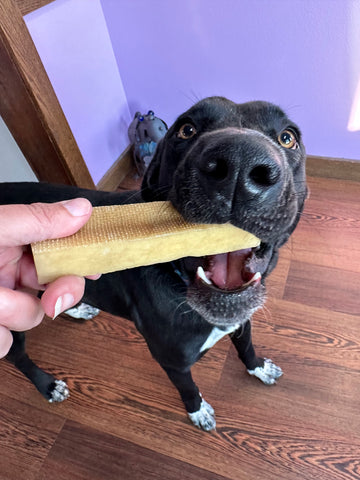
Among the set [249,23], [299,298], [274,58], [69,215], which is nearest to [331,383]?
[299,298]

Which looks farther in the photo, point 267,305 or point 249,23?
point 249,23

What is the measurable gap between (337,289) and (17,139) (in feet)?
7.21

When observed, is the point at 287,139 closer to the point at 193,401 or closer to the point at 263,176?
the point at 263,176

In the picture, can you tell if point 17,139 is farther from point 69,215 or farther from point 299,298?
point 299,298

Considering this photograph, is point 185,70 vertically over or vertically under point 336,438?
over

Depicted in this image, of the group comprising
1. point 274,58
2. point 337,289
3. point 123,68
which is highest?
point 123,68

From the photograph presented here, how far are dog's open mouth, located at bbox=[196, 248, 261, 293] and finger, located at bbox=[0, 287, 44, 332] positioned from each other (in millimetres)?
499

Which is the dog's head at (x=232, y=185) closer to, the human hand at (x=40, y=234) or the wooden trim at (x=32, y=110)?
the human hand at (x=40, y=234)

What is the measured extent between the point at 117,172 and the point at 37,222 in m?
2.21

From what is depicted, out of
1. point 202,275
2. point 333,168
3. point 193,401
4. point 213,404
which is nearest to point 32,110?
point 202,275

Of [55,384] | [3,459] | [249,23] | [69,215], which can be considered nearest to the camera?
[69,215]

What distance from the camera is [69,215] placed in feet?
2.68

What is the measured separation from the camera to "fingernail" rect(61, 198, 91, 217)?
82 centimetres

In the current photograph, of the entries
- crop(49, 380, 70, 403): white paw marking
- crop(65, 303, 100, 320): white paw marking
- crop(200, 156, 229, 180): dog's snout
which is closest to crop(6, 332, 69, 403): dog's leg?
crop(49, 380, 70, 403): white paw marking
